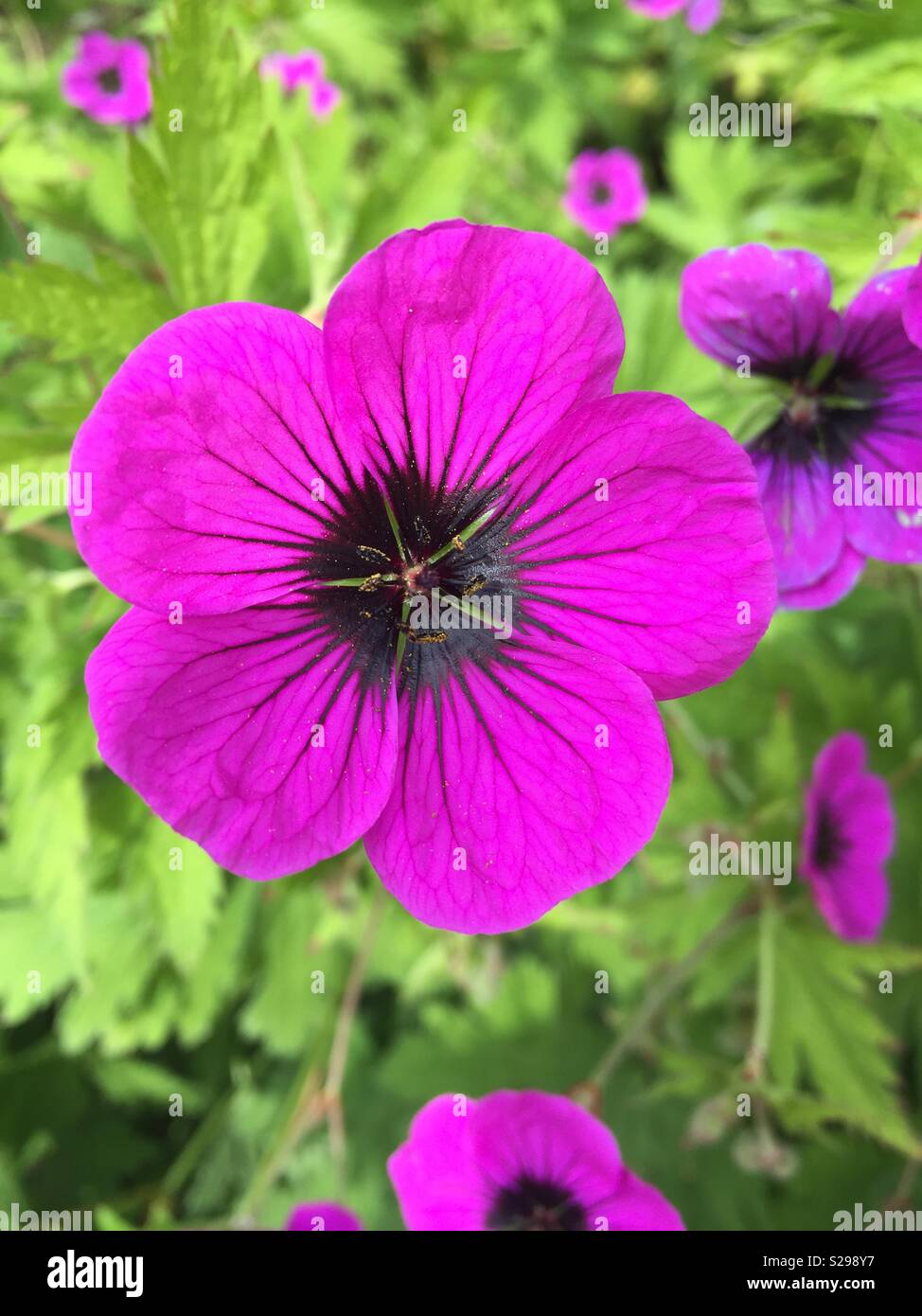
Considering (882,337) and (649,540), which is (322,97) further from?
(649,540)

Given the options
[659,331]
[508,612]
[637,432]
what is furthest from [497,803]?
[659,331]

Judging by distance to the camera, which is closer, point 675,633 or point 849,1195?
point 675,633

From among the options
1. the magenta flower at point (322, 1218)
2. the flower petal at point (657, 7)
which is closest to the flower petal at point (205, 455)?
the magenta flower at point (322, 1218)

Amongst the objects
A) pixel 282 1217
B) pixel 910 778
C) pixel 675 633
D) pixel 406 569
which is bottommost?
pixel 282 1217

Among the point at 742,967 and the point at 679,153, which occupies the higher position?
the point at 679,153

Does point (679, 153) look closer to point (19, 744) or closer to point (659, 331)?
point (659, 331)

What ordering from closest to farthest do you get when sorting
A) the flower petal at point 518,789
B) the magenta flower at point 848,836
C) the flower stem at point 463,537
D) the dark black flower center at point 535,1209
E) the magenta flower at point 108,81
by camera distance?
the flower petal at point 518,789
the flower stem at point 463,537
the dark black flower center at point 535,1209
the magenta flower at point 848,836
the magenta flower at point 108,81

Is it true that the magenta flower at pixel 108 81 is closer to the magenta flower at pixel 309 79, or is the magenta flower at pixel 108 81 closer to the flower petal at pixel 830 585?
the magenta flower at pixel 309 79

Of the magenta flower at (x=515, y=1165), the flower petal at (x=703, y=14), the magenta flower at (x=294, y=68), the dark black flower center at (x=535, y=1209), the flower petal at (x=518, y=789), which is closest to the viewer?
Result: the flower petal at (x=518, y=789)
